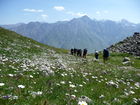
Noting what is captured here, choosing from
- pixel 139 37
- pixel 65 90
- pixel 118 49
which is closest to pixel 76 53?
pixel 118 49

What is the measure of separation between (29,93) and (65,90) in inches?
93.1

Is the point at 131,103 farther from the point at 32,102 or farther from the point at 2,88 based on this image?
the point at 2,88

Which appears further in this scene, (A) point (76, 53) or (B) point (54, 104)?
(A) point (76, 53)

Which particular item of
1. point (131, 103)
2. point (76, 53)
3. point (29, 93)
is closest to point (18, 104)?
point (29, 93)

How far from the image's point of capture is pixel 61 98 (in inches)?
348

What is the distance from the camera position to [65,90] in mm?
10719

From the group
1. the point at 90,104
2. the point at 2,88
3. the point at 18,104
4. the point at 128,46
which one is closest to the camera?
the point at 18,104

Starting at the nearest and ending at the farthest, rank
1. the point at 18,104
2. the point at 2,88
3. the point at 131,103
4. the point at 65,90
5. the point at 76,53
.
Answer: the point at 18,104 < the point at 2,88 < the point at 131,103 < the point at 65,90 < the point at 76,53

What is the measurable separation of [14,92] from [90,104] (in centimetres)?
279

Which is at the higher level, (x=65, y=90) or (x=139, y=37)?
(x=139, y=37)

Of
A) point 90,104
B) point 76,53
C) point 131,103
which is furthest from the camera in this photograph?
point 76,53

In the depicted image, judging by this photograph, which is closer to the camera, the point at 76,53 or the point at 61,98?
the point at 61,98

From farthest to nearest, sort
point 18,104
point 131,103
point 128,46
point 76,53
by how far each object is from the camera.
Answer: point 128,46, point 76,53, point 131,103, point 18,104

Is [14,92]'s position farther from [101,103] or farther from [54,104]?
[101,103]
